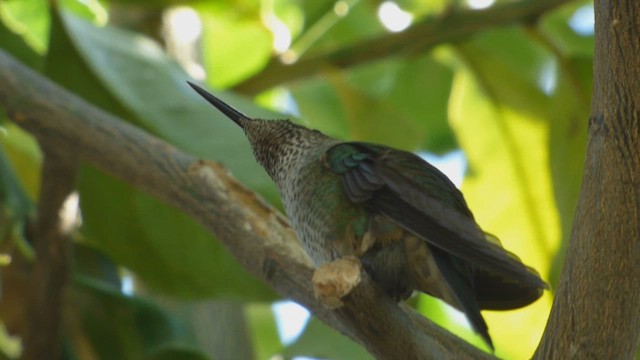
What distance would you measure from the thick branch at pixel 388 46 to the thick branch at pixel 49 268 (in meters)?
0.55

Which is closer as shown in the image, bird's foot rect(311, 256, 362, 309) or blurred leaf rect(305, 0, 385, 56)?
bird's foot rect(311, 256, 362, 309)

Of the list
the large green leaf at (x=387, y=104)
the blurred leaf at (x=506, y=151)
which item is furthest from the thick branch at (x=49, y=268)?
the blurred leaf at (x=506, y=151)

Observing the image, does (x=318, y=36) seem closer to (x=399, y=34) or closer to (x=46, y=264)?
(x=399, y=34)

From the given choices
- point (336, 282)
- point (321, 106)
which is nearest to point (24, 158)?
point (321, 106)

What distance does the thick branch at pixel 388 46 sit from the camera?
9.43 ft

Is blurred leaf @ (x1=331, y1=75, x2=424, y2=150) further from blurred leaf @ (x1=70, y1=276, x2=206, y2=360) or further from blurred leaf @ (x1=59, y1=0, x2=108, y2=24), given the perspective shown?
blurred leaf @ (x1=70, y1=276, x2=206, y2=360)

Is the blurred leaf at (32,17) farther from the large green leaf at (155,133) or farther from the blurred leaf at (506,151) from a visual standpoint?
the blurred leaf at (506,151)

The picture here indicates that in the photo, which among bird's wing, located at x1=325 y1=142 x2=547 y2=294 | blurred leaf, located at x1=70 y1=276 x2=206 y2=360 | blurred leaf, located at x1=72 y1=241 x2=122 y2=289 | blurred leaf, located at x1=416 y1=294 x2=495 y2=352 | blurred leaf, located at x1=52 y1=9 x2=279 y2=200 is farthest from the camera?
blurred leaf, located at x1=416 y1=294 x2=495 y2=352

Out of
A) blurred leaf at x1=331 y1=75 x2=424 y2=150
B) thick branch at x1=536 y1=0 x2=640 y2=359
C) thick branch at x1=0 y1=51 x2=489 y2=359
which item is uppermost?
blurred leaf at x1=331 y1=75 x2=424 y2=150

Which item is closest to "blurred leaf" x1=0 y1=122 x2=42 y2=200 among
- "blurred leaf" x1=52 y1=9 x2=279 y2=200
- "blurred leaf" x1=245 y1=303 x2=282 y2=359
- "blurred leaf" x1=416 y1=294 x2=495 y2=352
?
"blurred leaf" x1=52 y1=9 x2=279 y2=200

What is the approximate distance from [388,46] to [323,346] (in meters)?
0.90

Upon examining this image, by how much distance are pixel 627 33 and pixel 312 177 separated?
2.22ft

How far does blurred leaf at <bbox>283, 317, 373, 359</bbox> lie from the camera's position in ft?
7.49

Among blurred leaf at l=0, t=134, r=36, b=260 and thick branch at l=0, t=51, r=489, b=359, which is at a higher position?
blurred leaf at l=0, t=134, r=36, b=260
